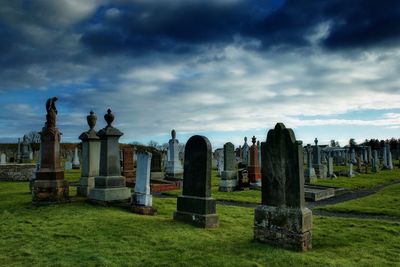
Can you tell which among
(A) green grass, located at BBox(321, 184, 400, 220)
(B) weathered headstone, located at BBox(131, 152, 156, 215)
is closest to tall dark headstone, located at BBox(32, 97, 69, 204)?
(B) weathered headstone, located at BBox(131, 152, 156, 215)

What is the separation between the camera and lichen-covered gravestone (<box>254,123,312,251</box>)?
6.70 meters

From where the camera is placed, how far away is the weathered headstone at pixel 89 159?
517 inches

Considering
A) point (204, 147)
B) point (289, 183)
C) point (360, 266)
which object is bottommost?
point (360, 266)

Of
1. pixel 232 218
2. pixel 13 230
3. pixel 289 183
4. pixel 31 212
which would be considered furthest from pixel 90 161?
pixel 289 183

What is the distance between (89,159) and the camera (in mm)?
13336

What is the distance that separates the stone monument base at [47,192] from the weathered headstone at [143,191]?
2851 millimetres

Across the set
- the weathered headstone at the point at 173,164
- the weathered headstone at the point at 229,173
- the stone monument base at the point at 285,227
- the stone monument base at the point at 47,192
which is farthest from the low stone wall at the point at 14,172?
the stone monument base at the point at 285,227

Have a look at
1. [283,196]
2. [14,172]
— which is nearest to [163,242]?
[283,196]

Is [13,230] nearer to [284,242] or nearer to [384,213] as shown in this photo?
[284,242]

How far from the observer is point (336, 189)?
17453mm

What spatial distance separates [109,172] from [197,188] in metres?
4.02

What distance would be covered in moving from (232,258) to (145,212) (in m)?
4.75

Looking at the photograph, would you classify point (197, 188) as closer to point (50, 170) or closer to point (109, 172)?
point (109, 172)

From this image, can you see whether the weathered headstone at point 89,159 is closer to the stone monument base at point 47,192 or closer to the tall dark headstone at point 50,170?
the tall dark headstone at point 50,170
